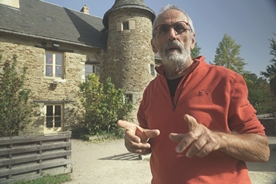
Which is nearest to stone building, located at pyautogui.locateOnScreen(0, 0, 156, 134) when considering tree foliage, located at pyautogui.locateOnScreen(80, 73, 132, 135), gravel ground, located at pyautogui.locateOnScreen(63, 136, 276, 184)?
tree foliage, located at pyautogui.locateOnScreen(80, 73, 132, 135)

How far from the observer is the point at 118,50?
1243 centimetres

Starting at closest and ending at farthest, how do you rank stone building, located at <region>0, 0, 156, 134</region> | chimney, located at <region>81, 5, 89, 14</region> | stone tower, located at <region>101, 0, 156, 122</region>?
stone building, located at <region>0, 0, 156, 134</region> < stone tower, located at <region>101, 0, 156, 122</region> < chimney, located at <region>81, 5, 89, 14</region>

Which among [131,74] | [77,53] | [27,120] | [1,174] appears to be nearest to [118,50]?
[131,74]

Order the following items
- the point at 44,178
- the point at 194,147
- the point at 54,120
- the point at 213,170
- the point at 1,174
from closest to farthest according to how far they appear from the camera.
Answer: the point at 194,147 < the point at 213,170 < the point at 1,174 < the point at 44,178 < the point at 54,120

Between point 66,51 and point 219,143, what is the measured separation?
11854 mm

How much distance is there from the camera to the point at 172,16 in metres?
1.65

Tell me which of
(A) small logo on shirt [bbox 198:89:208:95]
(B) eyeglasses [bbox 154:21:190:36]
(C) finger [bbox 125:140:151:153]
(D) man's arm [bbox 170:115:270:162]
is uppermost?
(B) eyeglasses [bbox 154:21:190:36]

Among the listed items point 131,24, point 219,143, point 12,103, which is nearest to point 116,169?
point 219,143

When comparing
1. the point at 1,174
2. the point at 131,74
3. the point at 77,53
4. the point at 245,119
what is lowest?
the point at 1,174

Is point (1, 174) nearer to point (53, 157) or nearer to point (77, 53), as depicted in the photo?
point (53, 157)

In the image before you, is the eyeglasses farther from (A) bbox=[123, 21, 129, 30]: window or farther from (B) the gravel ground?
(A) bbox=[123, 21, 129, 30]: window

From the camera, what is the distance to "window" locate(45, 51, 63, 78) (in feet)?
35.2

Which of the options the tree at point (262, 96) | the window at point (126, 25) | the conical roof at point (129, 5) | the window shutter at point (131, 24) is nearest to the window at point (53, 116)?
the window at point (126, 25)

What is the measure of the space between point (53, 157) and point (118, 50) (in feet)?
29.9
